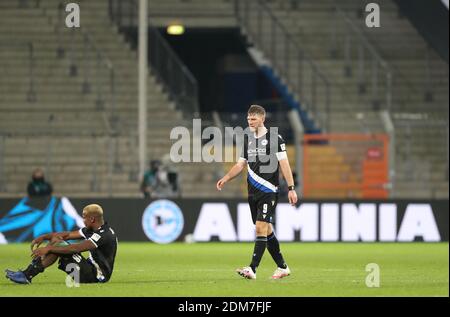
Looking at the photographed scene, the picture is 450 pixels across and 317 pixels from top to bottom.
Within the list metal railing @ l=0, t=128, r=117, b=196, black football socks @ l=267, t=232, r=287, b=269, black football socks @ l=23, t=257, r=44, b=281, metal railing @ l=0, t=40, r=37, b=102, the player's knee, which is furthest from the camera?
metal railing @ l=0, t=40, r=37, b=102

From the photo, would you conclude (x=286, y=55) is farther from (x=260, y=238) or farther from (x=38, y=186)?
(x=260, y=238)

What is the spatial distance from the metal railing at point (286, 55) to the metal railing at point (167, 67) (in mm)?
2516

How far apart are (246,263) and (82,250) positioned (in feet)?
20.3

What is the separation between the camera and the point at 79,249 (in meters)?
13.7

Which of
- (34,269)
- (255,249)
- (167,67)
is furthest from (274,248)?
(167,67)

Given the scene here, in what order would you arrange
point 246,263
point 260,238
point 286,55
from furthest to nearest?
point 286,55 < point 246,263 < point 260,238

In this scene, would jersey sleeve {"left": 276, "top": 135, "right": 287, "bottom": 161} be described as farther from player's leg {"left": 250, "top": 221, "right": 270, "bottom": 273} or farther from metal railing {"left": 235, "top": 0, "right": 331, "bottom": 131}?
metal railing {"left": 235, "top": 0, "right": 331, "bottom": 131}

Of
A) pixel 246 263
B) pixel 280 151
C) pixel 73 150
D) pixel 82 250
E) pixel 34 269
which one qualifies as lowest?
pixel 246 263

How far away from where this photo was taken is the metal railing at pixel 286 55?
1369 inches

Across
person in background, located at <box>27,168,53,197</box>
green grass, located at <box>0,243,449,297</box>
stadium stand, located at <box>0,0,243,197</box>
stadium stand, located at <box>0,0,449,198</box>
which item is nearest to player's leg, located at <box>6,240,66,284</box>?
green grass, located at <box>0,243,449,297</box>

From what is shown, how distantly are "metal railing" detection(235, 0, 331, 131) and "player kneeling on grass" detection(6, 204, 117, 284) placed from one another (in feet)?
67.0

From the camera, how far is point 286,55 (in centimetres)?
3556

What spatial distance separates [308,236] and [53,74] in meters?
10.2

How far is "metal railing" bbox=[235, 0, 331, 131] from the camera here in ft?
114
